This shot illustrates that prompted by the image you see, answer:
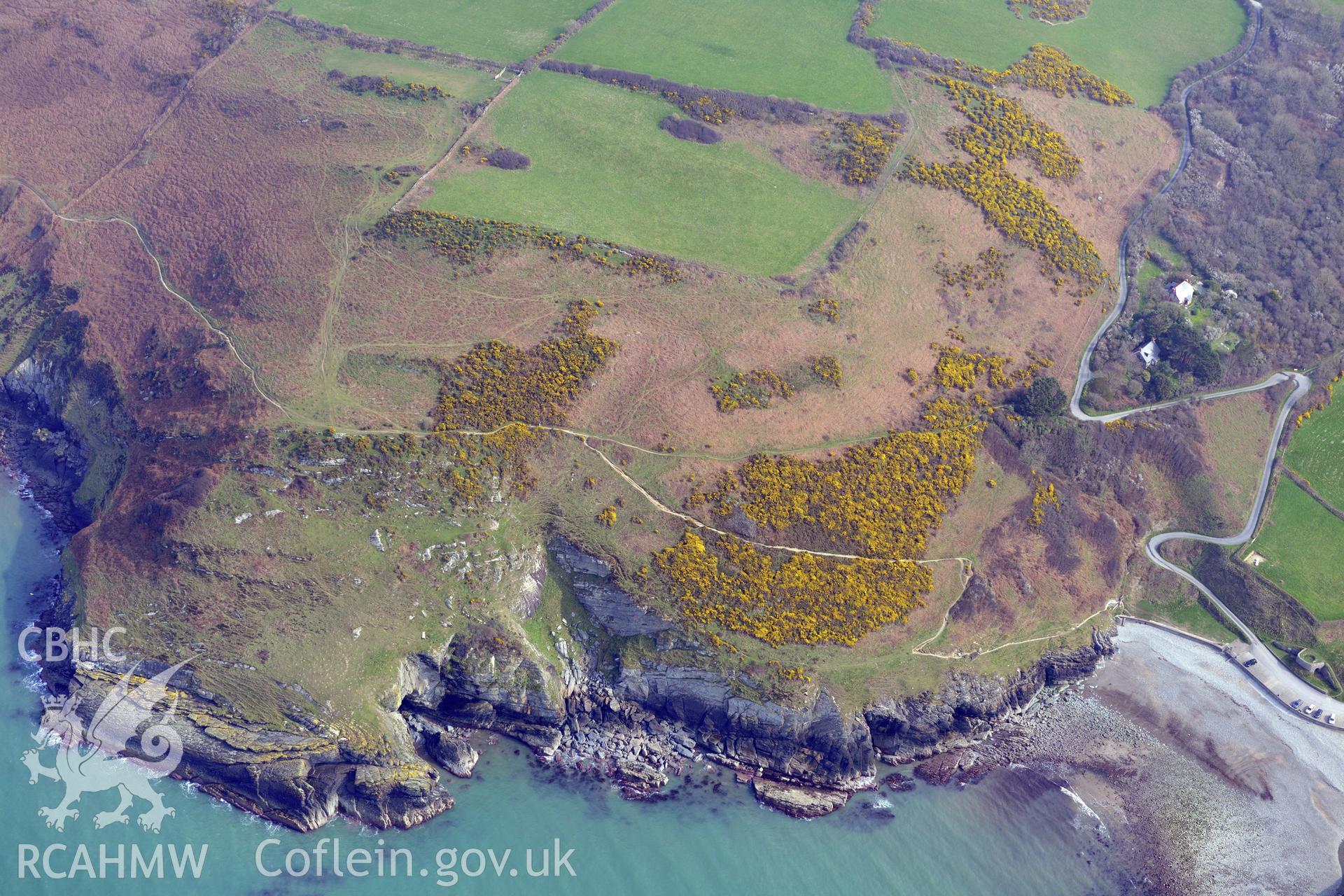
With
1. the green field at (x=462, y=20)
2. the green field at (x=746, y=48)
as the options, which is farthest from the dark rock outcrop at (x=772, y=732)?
the green field at (x=462, y=20)

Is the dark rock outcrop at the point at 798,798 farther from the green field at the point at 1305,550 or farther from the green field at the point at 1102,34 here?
the green field at the point at 1102,34

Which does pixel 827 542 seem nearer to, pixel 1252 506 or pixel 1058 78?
pixel 1252 506

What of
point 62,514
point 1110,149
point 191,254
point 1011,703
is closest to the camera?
point 1011,703

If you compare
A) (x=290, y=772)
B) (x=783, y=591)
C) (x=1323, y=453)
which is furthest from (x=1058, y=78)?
(x=290, y=772)

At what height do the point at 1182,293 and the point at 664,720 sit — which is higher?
the point at 1182,293

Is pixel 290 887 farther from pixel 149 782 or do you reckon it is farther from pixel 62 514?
pixel 62 514

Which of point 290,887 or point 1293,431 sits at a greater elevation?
point 1293,431

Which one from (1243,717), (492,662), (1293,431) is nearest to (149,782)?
(492,662)
